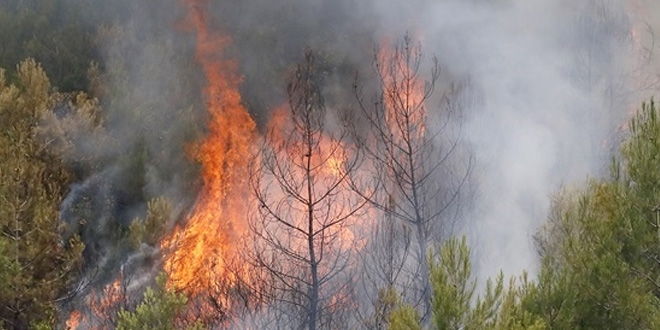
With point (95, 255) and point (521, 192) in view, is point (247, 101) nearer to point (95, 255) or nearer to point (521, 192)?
point (95, 255)

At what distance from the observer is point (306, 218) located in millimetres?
15203

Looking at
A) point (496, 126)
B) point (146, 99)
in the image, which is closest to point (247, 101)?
point (146, 99)

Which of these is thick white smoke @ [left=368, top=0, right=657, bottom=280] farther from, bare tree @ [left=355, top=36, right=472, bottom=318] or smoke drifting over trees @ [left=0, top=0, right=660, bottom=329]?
bare tree @ [left=355, top=36, right=472, bottom=318]

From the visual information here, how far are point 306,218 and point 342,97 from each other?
6.05m

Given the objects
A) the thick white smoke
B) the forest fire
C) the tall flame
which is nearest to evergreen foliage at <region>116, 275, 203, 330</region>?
the forest fire

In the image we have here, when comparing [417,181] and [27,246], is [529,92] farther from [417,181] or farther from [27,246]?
[27,246]

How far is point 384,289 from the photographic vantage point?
39.7 ft

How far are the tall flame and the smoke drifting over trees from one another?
0.28 metres

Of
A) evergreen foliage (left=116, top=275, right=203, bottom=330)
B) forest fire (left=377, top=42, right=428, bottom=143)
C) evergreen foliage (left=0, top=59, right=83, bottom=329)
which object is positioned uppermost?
forest fire (left=377, top=42, right=428, bottom=143)

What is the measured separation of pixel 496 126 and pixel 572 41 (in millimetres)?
4105

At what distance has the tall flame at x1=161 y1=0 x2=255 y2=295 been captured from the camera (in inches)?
640

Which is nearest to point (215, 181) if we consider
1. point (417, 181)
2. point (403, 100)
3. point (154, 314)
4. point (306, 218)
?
point (306, 218)

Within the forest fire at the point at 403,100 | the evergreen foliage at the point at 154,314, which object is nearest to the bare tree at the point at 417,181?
the forest fire at the point at 403,100

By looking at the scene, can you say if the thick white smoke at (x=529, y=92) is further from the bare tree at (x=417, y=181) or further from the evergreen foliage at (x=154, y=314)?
the evergreen foliage at (x=154, y=314)
